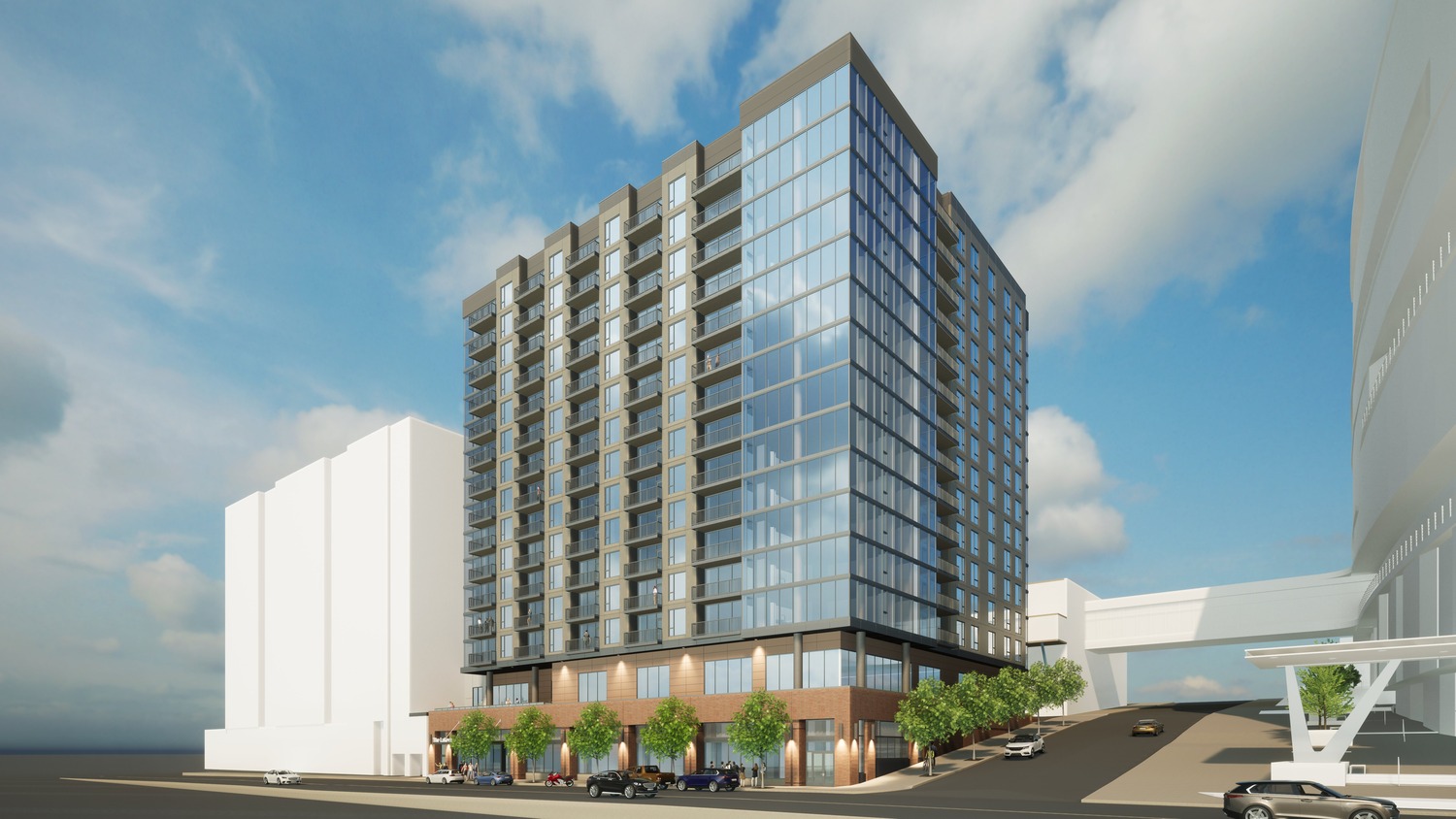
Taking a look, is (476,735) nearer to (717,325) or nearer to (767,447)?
(767,447)

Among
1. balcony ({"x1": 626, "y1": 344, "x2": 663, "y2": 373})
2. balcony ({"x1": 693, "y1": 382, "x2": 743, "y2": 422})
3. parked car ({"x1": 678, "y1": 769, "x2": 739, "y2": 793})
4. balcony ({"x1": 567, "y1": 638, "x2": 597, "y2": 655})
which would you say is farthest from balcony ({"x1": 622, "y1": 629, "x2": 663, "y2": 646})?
balcony ({"x1": 626, "y1": 344, "x2": 663, "y2": 373})

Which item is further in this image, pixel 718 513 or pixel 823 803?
pixel 718 513

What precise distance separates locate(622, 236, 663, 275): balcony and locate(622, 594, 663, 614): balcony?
26.9 m

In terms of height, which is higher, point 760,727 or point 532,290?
point 532,290

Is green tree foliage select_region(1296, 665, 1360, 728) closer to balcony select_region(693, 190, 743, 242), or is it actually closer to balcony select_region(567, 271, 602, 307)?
balcony select_region(693, 190, 743, 242)

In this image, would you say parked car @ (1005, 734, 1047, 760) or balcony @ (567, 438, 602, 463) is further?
balcony @ (567, 438, 602, 463)

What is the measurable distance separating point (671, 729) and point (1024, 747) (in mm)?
23748

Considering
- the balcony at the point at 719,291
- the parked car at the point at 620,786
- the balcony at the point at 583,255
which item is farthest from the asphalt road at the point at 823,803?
the balcony at the point at 583,255

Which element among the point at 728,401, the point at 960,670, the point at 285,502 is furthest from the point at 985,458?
the point at 285,502

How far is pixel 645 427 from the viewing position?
90.7 metres

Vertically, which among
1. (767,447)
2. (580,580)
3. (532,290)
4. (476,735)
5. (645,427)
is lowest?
(476,735)

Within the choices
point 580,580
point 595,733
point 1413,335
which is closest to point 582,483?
point 580,580

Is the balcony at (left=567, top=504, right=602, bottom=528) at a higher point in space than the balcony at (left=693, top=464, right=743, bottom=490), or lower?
lower

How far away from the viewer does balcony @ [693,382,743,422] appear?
82.2 metres
